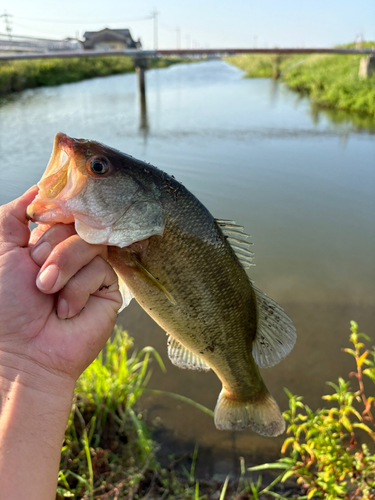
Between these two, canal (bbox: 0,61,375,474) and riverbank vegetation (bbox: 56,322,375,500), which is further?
canal (bbox: 0,61,375,474)

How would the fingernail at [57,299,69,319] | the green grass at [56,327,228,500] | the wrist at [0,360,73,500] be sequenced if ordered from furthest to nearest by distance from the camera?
the green grass at [56,327,228,500] < the fingernail at [57,299,69,319] < the wrist at [0,360,73,500]

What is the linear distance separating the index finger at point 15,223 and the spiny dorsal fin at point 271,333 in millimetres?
1180

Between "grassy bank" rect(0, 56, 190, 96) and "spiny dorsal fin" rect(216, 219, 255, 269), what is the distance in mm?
24200

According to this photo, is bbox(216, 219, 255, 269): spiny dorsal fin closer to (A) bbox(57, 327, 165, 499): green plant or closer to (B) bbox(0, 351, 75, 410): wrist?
(B) bbox(0, 351, 75, 410): wrist

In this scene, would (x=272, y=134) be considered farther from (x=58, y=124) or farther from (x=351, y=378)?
(x=351, y=378)

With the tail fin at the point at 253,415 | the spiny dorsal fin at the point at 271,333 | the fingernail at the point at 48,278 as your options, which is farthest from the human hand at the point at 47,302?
the tail fin at the point at 253,415

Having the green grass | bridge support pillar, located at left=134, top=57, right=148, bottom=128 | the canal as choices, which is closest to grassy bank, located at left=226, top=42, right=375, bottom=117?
the canal

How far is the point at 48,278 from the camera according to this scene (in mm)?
1417

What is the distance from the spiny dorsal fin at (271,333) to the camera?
203 cm

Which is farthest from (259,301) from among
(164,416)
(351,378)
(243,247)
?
(351,378)

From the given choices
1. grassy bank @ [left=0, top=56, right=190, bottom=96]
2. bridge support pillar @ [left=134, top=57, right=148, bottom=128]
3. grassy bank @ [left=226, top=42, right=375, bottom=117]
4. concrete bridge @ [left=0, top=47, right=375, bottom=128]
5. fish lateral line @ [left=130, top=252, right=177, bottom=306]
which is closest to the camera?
fish lateral line @ [left=130, top=252, right=177, bottom=306]

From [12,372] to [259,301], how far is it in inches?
49.1

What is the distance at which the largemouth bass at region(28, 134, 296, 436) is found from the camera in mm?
1556

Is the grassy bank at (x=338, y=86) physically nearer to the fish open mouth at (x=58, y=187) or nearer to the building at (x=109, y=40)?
the building at (x=109, y=40)
